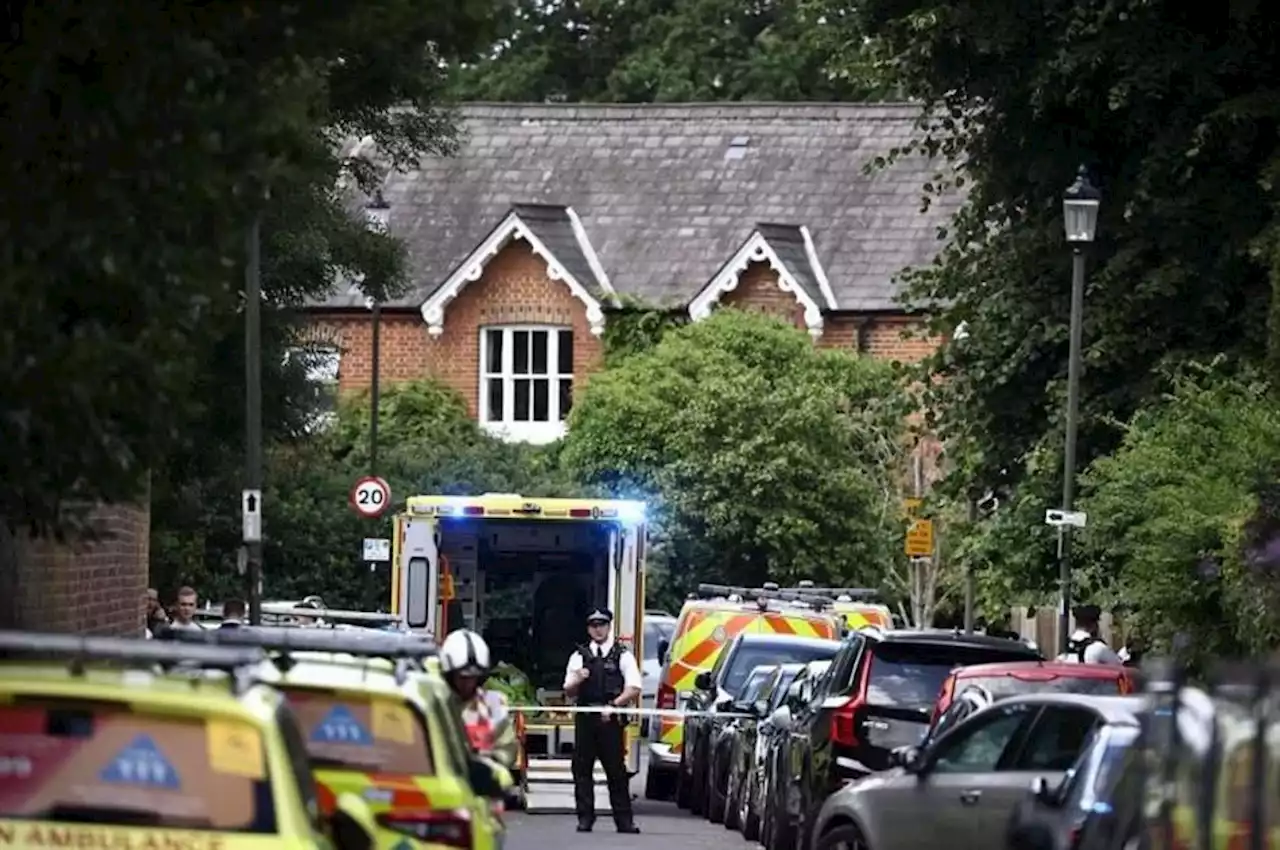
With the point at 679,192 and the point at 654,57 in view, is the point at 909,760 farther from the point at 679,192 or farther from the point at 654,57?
the point at 654,57

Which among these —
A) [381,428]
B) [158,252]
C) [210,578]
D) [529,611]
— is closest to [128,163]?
[158,252]

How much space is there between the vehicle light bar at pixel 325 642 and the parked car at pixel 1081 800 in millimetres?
2727

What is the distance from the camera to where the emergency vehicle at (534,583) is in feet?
92.0

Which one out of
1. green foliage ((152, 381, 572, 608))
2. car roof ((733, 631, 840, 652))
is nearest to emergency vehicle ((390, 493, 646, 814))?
car roof ((733, 631, 840, 652))

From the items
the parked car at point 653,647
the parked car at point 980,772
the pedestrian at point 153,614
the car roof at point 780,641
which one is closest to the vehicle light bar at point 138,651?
the parked car at point 980,772

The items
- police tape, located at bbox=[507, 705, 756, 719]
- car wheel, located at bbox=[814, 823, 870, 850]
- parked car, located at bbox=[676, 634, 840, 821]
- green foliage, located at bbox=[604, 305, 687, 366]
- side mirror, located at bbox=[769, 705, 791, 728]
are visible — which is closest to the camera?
car wheel, located at bbox=[814, 823, 870, 850]

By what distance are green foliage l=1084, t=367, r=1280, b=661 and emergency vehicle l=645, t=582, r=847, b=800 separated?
4.23 meters

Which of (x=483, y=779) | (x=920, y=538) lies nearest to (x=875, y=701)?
(x=483, y=779)

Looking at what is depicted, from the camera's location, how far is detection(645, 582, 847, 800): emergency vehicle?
1238 inches

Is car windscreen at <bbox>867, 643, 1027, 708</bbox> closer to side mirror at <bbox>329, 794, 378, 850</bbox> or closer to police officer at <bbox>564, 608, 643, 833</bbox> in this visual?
police officer at <bbox>564, 608, 643, 833</bbox>

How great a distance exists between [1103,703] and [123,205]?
16.6 ft

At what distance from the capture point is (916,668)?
20.5 meters

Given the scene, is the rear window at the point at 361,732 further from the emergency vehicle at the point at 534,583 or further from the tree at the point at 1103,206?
the tree at the point at 1103,206

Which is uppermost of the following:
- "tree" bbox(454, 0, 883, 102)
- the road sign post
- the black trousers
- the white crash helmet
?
"tree" bbox(454, 0, 883, 102)
